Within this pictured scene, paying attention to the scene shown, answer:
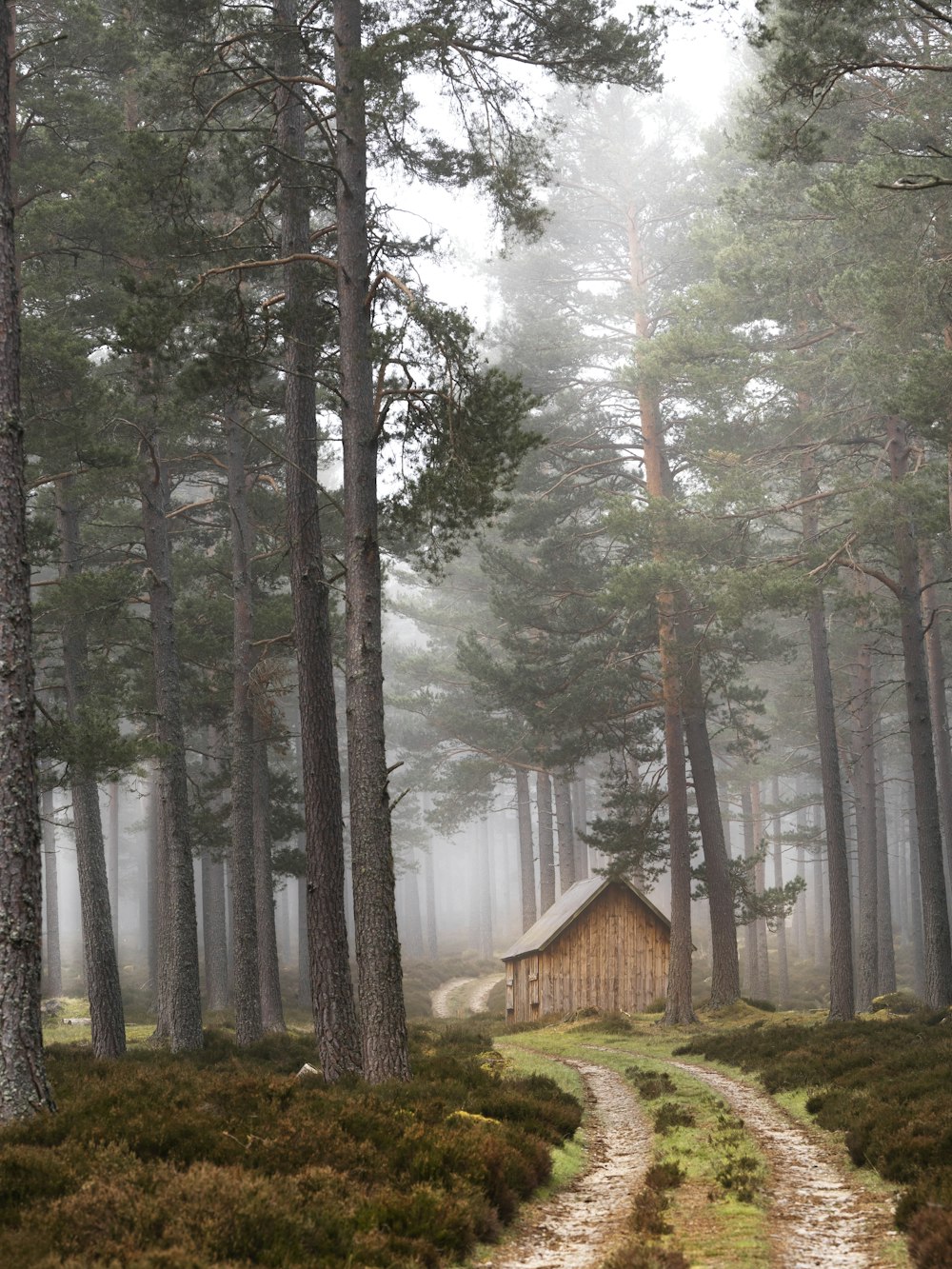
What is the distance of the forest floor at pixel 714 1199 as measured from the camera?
7668 mm

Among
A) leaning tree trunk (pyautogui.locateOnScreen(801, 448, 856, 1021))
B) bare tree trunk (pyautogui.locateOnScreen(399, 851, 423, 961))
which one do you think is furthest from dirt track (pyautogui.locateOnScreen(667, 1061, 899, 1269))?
bare tree trunk (pyautogui.locateOnScreen(399, 851, 423, 961))

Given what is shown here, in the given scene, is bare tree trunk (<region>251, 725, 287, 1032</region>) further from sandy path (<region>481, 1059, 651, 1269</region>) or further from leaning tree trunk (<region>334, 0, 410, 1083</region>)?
sandy path (<region>481, 1059, 651, 1269</region>)

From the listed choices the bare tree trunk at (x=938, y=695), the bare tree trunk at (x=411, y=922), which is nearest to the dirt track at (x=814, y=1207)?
the bare tree trunk at (x=938, y=695)

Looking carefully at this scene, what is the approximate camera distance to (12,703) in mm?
9734

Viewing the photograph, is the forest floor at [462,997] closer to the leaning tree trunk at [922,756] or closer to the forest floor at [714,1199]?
the leaning tree trunk at [922,756]

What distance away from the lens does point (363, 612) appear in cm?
1332

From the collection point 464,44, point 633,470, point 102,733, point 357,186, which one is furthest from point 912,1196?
point 633,470

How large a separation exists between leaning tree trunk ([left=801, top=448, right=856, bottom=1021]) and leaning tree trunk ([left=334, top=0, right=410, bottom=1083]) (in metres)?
12.9

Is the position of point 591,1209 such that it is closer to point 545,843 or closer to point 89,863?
point 89,863

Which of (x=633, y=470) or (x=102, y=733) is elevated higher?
(x=633, y=470)

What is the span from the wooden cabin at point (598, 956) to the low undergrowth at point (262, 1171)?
2151 cm

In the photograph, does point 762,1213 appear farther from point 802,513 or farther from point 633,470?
point 633,470

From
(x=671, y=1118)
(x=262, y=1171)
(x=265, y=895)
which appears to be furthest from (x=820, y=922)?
(x=262, y=1171)

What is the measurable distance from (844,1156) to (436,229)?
40.9ft
